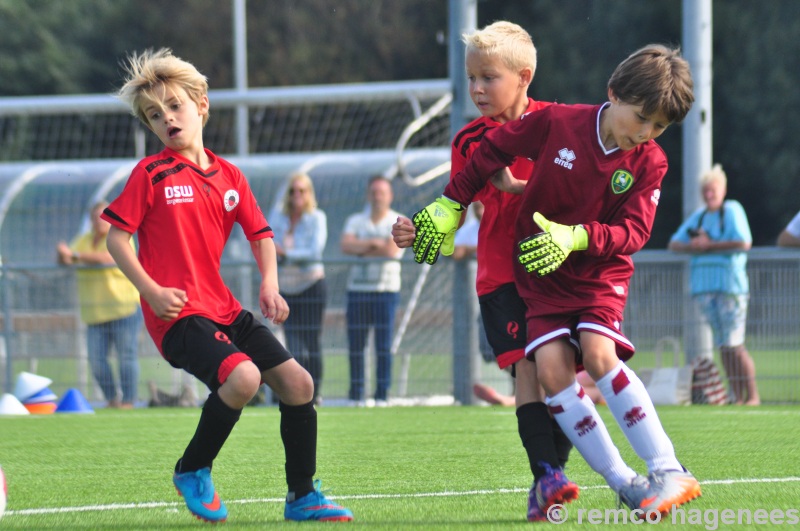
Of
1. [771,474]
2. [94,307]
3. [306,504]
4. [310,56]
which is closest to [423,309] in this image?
[94,307]

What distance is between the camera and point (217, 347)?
4480mm

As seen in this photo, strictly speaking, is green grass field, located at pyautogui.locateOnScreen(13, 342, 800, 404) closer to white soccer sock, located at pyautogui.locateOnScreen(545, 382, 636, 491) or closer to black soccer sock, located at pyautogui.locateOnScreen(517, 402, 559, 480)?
black soccer sock, located at pyautogui.locateOnScreen(517, 402, 559, 480)

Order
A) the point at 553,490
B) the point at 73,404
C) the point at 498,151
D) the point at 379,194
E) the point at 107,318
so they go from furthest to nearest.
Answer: the point at 107,318
the point at 379,194
the point at 73,404
the point at 498,151
the point at 553,490

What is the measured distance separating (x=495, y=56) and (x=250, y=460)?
2727mm

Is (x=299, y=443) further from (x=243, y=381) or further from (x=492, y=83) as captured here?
(x=492, y=83)

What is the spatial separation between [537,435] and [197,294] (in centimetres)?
132

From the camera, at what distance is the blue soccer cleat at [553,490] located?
4.34 meters

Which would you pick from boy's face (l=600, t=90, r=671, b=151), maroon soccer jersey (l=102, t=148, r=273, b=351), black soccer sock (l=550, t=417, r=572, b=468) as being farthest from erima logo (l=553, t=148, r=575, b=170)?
maroon soccer jersey (l=102, t=148, r=273, b=351)

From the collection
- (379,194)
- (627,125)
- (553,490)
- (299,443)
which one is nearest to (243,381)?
(299,443)

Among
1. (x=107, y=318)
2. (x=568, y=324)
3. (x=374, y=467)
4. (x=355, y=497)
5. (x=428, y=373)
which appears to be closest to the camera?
(x=568, y=324)

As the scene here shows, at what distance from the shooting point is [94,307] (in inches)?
442

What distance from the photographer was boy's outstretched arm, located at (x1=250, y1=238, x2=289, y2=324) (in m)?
4.71

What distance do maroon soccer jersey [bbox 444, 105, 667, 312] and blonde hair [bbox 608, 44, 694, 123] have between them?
0.16 m

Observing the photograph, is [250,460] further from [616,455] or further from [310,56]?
[310,56]
